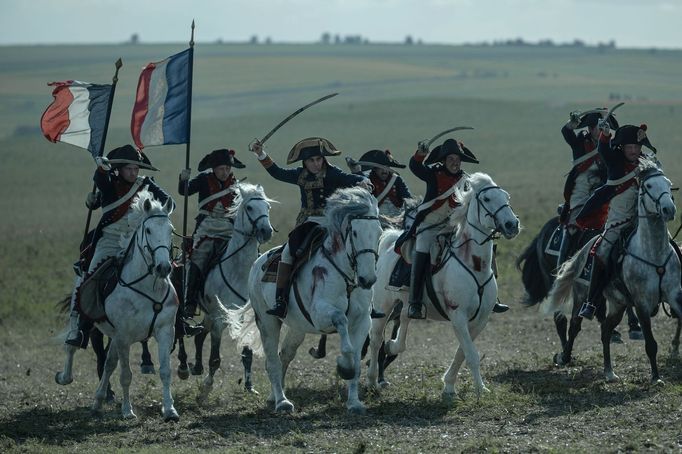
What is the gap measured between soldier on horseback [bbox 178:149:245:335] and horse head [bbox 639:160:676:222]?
519 centimetres

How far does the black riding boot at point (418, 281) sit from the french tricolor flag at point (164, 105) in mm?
3533

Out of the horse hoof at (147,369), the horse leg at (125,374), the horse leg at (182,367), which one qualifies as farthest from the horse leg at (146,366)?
the horse leg at (125,374)

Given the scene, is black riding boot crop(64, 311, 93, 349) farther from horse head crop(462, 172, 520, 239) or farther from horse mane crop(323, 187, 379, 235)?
horse head crop(462, 172, 520, 239)

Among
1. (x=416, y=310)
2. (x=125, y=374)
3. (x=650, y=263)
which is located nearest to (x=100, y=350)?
(x=125, y=374)

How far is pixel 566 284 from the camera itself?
15.6 metres

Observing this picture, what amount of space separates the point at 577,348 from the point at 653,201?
512 cm

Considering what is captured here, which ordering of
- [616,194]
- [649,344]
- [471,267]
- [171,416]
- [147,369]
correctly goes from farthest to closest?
[147,369] → [616,194] → [649,344] → [471,267] → [171,416]

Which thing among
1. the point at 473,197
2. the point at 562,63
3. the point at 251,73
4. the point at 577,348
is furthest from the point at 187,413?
the point at 562,63

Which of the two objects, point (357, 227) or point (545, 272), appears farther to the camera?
point (545, 272)

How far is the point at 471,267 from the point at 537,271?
4551 millimetres

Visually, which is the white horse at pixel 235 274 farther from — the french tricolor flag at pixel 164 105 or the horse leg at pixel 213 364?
the french tricolor flag at pixel 164 105

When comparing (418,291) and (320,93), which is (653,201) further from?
(320,93)

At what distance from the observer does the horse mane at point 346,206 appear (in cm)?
1241

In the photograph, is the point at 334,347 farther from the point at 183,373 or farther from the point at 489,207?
the point at 489,207
